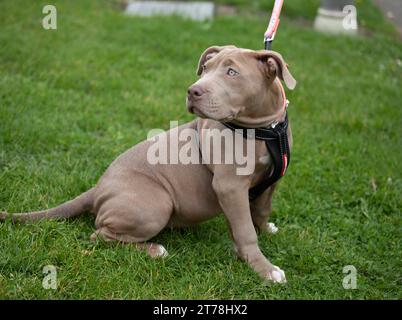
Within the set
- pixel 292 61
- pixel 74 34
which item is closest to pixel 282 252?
pixel 292 61

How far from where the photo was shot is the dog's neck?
3.04 meters

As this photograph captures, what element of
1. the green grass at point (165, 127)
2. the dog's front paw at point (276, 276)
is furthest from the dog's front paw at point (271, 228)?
the dog's front paw at point (276, 276)

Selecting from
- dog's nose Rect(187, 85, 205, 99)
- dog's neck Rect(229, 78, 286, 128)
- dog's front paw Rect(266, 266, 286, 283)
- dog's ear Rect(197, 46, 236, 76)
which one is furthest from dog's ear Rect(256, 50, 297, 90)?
dog's front paw Rect(266, 266, 286, 283)

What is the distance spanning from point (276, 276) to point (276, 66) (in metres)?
1.24

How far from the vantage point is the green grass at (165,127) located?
10.3 ft

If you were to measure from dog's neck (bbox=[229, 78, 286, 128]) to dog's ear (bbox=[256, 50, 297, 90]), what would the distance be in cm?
14

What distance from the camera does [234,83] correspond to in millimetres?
2883

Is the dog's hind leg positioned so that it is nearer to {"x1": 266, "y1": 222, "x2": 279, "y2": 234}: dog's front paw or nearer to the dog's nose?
{"x1": 266, "y1": 222, "x2": 279, "y2": 234}: dog's front paw
